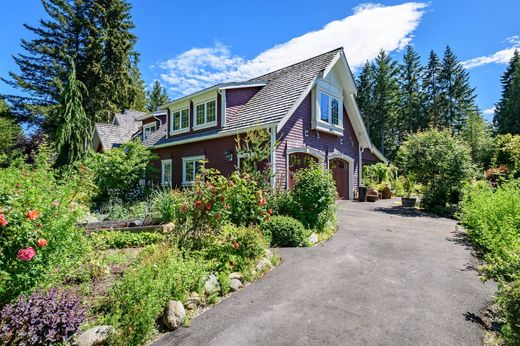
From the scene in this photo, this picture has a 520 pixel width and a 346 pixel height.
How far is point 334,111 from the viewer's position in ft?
50.4

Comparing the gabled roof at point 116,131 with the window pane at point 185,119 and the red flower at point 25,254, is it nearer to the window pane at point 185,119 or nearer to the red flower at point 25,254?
the window pane at point 185,119

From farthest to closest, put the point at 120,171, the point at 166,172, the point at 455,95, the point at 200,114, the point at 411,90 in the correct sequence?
the point at 411,90 < the point at 455,95 < the point at 166,172 < the point at 200,114 < the point at 120,171

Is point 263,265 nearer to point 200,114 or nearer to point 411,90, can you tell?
point 200,114

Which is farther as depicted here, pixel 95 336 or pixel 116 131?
pixel 116 131

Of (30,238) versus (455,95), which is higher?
(455,95)

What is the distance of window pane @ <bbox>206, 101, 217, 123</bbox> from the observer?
14688 millimetres

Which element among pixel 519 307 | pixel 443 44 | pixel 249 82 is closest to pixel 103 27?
pixel 249 82

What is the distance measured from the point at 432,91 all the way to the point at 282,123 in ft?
140

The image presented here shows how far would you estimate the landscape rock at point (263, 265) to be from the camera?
231 inches

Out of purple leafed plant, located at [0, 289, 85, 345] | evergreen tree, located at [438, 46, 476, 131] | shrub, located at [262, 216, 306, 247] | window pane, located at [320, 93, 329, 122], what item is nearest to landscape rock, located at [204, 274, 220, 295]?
purple leafed plant, located at [0, 289, 85, 345]

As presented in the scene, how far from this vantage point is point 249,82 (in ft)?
50.4

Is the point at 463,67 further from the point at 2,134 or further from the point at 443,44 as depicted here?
the point at 2,134

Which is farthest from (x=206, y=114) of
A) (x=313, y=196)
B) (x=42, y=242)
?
(x=42, y=242)

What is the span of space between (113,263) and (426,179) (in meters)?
14.3
